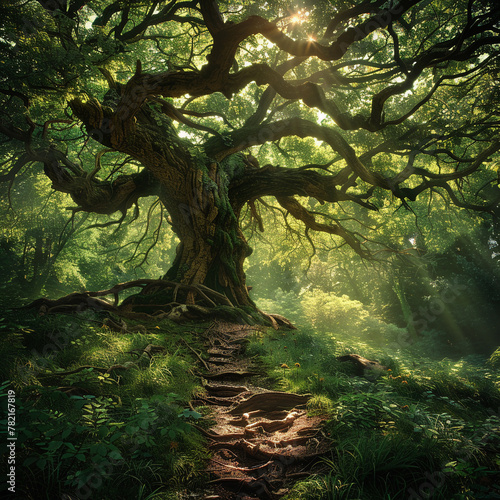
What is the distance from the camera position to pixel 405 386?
12.5 feet

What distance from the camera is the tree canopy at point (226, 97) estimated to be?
182 inches

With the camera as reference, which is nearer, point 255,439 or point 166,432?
point 166,432

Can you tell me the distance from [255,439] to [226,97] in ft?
16.8

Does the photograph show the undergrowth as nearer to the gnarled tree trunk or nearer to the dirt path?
the dirt path

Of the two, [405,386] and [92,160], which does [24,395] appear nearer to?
[405,386]

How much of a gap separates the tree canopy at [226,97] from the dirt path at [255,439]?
3603 mm

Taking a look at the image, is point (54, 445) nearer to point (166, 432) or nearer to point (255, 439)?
point (166, 432)

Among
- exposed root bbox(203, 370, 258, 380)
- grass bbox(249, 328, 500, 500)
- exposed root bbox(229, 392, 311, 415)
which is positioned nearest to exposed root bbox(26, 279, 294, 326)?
exposed root bbox(203, 370, 258, 380)

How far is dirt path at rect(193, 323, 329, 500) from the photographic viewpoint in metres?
2.00

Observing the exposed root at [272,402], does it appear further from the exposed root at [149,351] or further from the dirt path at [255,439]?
the exposed root at [149,351]

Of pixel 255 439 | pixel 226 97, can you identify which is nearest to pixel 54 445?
pixel 255 439

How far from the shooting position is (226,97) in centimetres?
537

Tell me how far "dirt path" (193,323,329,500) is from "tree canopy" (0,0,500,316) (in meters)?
3.60

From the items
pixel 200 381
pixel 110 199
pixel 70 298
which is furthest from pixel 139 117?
pixel 200 381
